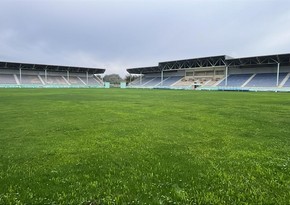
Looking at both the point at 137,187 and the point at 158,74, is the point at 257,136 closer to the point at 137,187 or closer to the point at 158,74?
the point at 137,187

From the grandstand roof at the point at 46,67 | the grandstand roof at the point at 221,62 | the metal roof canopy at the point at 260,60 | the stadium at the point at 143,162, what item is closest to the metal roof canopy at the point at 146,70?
the grandstand roof at the point at 221,62

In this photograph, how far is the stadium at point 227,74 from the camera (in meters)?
62.2

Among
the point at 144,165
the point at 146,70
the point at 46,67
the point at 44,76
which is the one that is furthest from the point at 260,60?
the point at 44,76

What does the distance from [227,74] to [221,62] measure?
4.58 metres

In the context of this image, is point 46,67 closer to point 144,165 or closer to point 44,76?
point 44,76

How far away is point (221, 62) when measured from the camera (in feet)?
247

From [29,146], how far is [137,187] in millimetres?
4518

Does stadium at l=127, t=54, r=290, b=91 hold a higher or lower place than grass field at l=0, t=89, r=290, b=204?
higher

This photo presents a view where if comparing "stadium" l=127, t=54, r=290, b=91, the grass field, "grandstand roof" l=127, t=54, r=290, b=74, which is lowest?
the grass field

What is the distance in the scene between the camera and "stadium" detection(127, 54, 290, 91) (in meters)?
62.2

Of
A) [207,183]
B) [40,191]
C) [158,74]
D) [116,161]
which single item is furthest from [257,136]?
[158,74]

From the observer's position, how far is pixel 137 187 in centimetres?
465

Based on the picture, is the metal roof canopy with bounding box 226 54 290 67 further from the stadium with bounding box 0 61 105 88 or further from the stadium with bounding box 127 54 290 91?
the stadium with bounding box 0 61 105 88

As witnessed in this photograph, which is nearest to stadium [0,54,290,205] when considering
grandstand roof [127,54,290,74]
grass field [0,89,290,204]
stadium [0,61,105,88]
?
grass field [0,89,290,204]
